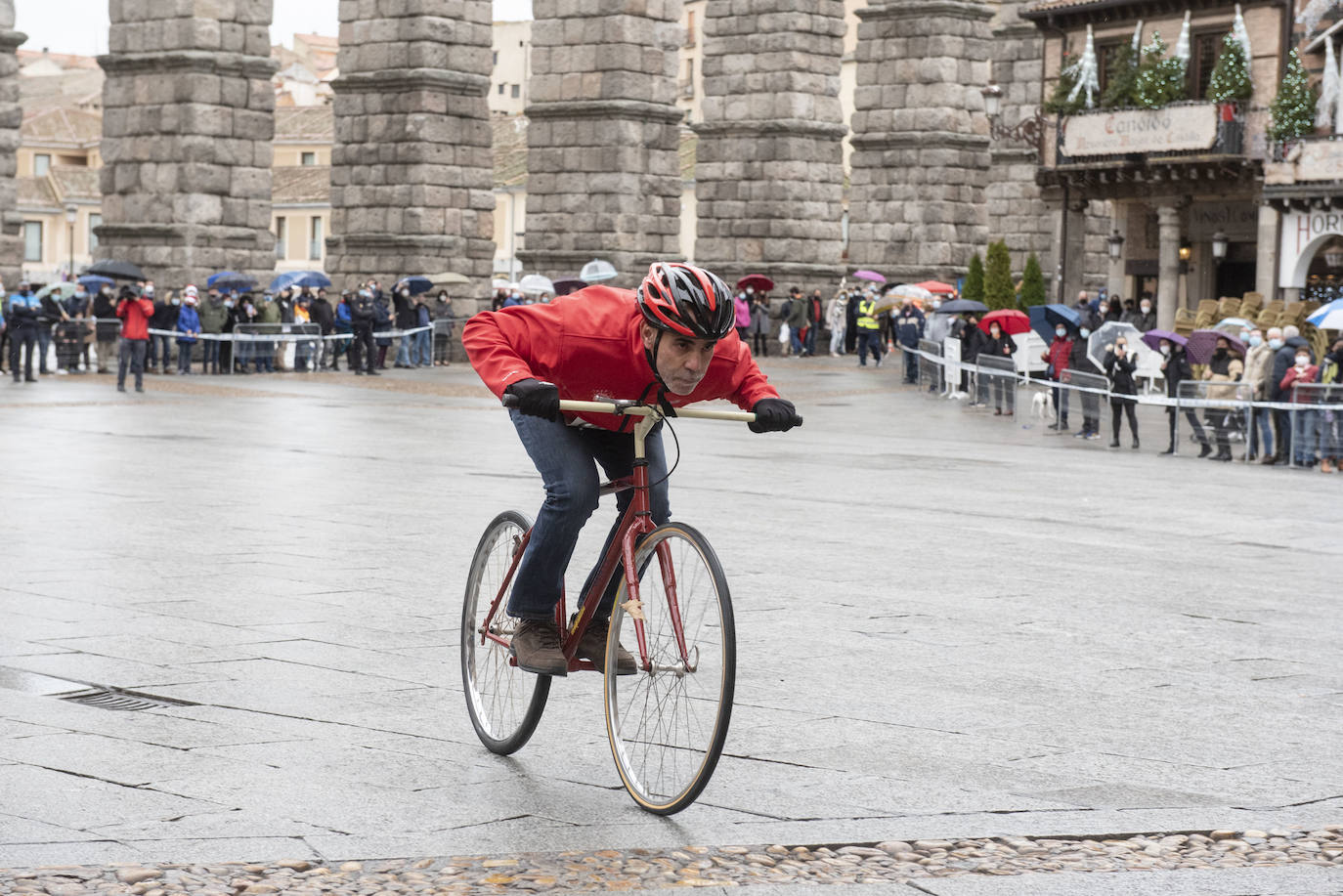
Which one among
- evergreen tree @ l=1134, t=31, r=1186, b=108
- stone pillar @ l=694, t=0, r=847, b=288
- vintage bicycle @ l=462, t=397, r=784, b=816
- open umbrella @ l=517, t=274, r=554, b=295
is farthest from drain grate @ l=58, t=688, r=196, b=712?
stone pillar @ l=694, t=0, r=847, b=288

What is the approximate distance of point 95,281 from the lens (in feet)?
97.5

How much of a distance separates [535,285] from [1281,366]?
52.6 feet

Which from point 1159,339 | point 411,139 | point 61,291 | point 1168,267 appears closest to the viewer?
point 1159,339

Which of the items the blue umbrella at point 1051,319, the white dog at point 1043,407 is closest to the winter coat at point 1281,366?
the white dog at point 1043,407

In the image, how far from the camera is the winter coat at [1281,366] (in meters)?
20.5

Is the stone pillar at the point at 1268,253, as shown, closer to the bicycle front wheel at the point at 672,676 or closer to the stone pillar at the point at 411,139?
the stone pillar at the point at 411,139

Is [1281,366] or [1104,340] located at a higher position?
[1104,340]

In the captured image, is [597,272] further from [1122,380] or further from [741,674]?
[741,674]

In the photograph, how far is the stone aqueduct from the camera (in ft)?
96.6

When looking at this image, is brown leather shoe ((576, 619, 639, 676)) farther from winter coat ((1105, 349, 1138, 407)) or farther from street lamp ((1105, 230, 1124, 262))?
street lamp ((1105, 230, 1124, 262))

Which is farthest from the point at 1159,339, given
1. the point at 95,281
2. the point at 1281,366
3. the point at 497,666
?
the point at 497,666

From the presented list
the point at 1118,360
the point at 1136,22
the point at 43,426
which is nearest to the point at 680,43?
the point at 1136,22

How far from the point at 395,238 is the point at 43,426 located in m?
13.8

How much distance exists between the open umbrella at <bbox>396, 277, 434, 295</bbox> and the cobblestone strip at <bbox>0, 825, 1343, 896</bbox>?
90.0 ft
